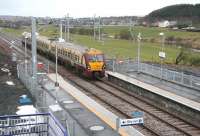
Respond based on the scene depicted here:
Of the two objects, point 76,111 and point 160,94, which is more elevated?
point 160,94

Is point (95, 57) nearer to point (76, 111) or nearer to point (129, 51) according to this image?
point (76, 111)

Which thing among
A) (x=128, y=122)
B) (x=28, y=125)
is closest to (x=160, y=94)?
(x=28, y=125)

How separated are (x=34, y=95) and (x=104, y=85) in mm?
8883

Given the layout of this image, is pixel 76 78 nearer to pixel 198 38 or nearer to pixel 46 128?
pixel 46 128

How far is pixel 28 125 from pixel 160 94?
13358mm

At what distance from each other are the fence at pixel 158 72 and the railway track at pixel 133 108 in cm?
386

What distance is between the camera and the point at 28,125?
18.0 metres

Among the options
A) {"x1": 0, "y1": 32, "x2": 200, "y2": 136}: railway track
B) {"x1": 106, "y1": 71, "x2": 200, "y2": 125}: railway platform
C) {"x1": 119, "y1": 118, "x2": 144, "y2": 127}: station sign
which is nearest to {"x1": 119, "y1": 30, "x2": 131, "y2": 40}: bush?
{"x1": 0, "y1": 32, "x2": 200, "y2": 136}: railway track

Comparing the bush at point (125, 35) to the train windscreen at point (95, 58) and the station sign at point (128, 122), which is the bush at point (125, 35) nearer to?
the train windscreen at point (95, 58)

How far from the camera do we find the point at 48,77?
39062 millimetres

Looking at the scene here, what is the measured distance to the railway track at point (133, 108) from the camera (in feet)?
73.4

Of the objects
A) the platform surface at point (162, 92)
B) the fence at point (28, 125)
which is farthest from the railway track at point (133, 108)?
the fence at point (28, 125)

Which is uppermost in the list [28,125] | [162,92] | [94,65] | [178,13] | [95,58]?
[178,13]

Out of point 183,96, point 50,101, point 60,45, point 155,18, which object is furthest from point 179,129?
point 155,18
